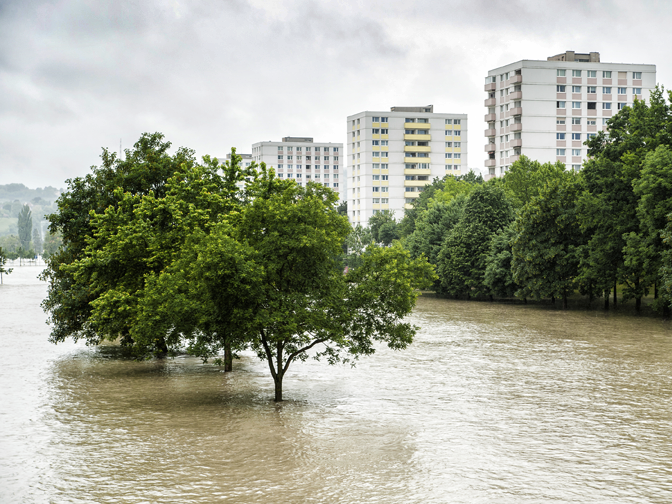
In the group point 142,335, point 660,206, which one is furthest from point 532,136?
point 142,335

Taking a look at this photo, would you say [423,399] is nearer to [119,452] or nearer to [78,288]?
[119,452]

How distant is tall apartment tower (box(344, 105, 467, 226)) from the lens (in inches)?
6540

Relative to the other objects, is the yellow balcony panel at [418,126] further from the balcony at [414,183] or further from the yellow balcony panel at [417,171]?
the balcony at [414,183]

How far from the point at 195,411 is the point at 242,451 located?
17.8 feet

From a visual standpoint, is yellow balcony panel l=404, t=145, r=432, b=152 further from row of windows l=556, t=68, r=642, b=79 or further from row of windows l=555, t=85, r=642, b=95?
row of windows l=556, t=68, r=642, b=79

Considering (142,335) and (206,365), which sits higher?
(142,335)

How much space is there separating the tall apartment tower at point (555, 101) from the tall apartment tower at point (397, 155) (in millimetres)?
36942

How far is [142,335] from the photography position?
26.6 meters

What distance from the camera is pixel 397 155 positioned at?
16725 cm

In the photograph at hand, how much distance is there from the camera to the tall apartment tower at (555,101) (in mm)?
124562

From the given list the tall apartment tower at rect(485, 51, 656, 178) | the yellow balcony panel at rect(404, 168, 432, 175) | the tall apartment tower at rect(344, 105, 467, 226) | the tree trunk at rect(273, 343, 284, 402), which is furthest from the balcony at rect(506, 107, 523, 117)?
the tree trunk at rect(273, 343, 284, 402)

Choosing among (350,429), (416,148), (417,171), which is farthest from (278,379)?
(416,148)

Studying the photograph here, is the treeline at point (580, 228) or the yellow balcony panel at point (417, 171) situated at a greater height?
the yellow balcony panel at point (417, 171)

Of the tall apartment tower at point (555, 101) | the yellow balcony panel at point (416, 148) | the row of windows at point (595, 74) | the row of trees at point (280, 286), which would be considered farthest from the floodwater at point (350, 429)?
the yellow balcony panel at point (416, 148)
